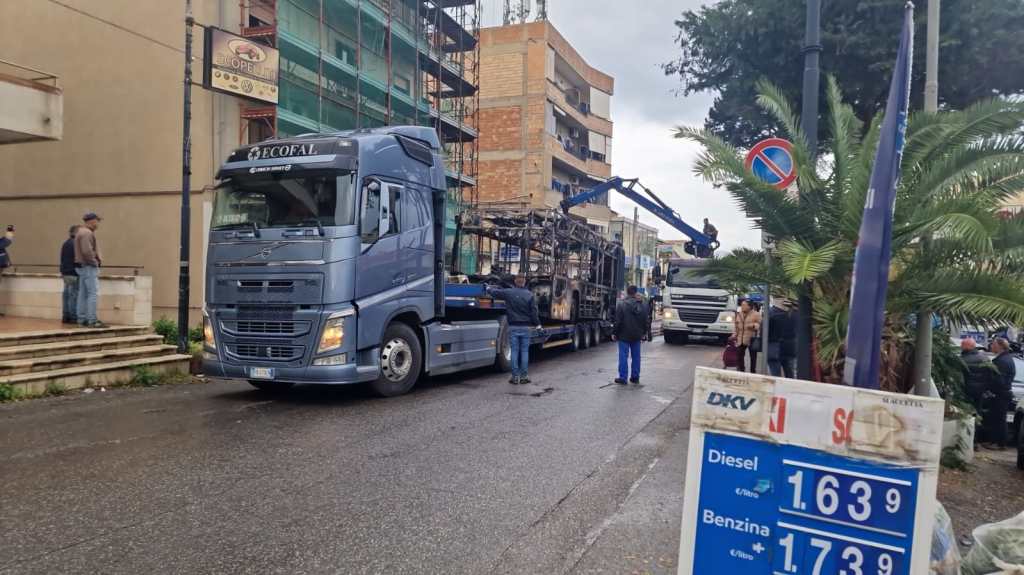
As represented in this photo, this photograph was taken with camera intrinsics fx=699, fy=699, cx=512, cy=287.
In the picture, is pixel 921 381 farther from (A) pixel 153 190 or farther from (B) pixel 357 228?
(A) pixel 153 190

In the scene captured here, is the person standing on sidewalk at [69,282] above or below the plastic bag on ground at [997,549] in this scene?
above

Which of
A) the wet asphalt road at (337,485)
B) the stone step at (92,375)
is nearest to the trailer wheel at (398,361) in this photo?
the wet asphalt road at (337,485)

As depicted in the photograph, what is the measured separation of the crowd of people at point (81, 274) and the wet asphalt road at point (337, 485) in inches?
107

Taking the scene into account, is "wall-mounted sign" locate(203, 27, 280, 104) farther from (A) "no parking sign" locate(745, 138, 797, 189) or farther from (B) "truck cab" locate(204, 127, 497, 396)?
(A) "no parking sign" locate(745, 138, 797, 189)

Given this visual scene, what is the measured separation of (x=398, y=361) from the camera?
31.2 ft

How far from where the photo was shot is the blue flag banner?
136 inches

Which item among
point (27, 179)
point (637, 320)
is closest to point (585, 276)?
point (637, 320)

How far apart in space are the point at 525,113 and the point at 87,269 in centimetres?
3014

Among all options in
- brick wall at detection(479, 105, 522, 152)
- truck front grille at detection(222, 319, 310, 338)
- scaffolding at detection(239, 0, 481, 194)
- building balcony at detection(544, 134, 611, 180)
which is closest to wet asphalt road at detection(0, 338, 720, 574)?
truck front grille at detection(222, 319, 310, 338)

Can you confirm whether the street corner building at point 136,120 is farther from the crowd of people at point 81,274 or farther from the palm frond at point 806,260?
the palm frond at point 806,260

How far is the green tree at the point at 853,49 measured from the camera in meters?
11.8

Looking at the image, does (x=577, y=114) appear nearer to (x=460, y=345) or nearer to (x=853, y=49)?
(x=853, y=49)

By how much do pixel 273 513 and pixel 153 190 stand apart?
609 inches

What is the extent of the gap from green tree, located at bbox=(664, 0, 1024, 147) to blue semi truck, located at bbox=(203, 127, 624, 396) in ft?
23.3
